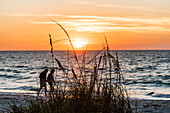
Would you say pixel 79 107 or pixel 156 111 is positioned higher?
pixel 79 107

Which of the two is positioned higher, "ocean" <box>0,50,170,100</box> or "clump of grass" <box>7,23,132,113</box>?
"clump of grass" <box>7,23,132,113</box>

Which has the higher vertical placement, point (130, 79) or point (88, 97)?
point (88, 97)

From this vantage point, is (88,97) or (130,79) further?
(130,79)

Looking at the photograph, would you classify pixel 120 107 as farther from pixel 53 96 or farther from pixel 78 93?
pixel 53 96

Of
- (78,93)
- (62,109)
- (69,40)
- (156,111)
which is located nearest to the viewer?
(69,40)

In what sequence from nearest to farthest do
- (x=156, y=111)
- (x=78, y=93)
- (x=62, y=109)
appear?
(x=62, y=109)
(x=78, y=93)
(x=156, y=111)

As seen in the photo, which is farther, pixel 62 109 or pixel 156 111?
pixel 156 111

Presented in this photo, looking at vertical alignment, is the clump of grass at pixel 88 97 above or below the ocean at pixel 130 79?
above

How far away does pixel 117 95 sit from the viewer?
3941 millimetres

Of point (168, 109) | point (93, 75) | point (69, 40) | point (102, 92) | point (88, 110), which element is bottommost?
point (168, 109)

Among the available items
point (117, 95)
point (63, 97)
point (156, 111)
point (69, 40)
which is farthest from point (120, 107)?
point (156, 111)

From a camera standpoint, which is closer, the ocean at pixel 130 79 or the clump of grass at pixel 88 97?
the clump of grass at pixel 88 97

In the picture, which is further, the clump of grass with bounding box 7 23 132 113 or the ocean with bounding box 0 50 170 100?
the ocean with bounding box 0 50 170 100

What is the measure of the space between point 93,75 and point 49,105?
824 millimetres
